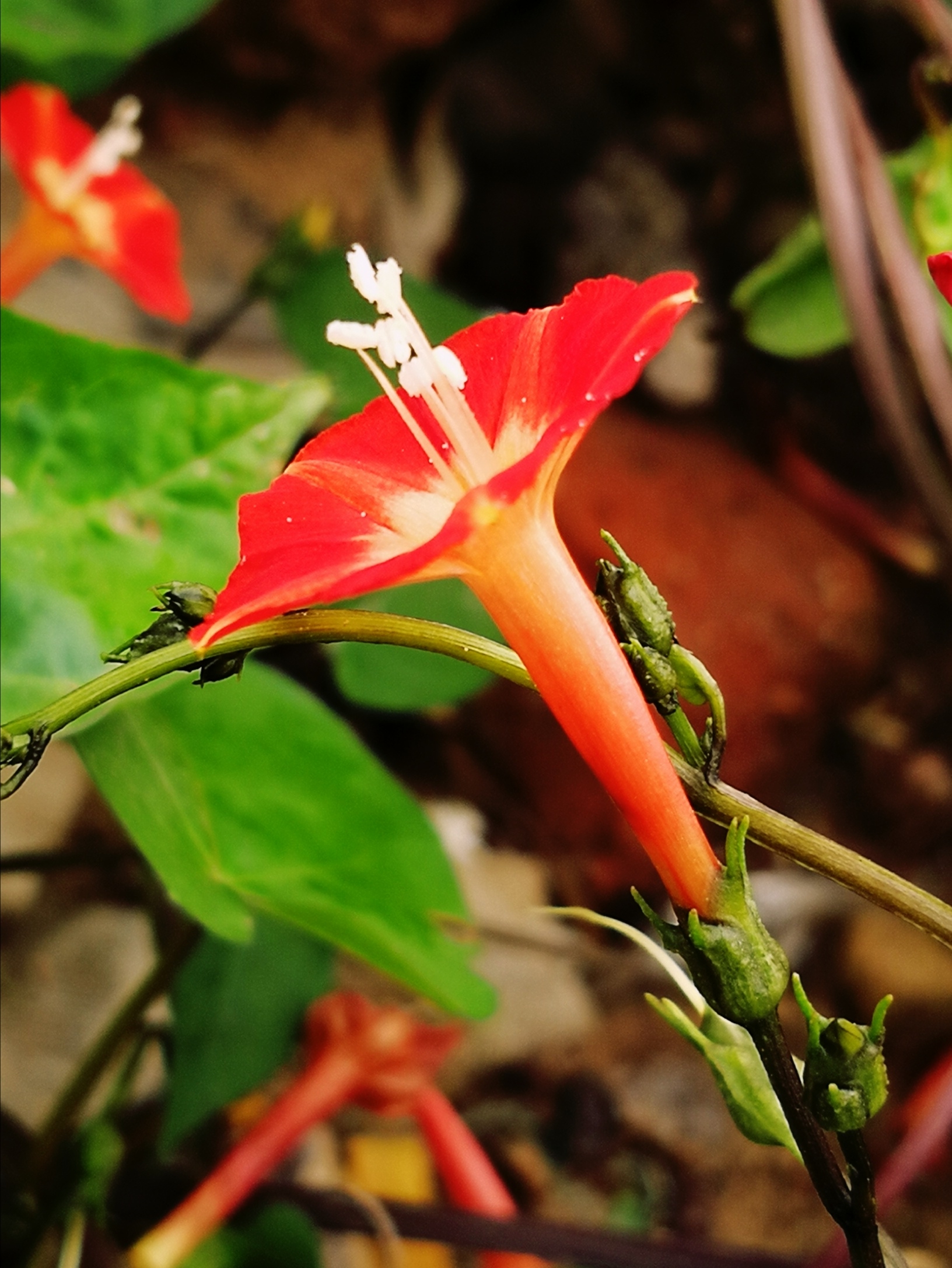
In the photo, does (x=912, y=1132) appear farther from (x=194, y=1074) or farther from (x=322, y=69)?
(x=322, y=69)

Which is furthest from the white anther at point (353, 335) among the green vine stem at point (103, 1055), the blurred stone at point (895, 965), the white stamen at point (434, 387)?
the blurred stone at point (895, 965)

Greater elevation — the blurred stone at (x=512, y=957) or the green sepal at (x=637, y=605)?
the green sepal at (x=637, y=605)

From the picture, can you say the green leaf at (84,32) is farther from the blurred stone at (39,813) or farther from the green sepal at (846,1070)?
the green sepal at (846,1070)

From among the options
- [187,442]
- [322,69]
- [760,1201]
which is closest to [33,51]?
[187,442]

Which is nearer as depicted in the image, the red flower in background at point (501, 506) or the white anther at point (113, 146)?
the red flower in background at point (501, 506)

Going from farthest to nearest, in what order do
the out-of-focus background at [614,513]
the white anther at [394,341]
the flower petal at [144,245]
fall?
1. the out-of-focus background at [614,513]
2. the flower petal at [144,245]
3. the white anther at [394,341]

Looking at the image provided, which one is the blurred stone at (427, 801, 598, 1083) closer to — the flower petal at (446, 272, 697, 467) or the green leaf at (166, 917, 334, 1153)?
the green leaf at (166, 917, 334, 1153)
